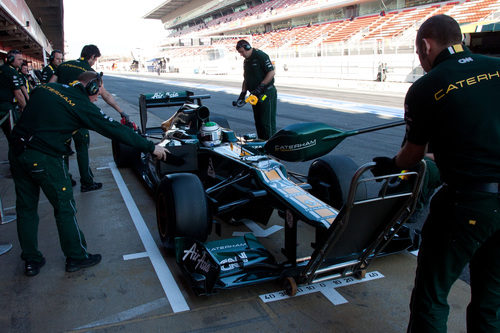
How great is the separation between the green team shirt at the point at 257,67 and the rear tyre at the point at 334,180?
107 inches

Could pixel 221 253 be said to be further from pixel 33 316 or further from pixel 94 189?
pixel 94 189

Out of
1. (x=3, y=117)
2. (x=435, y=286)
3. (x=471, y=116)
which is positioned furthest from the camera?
(x=3, y=117)

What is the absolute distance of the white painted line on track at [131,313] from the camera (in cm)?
286

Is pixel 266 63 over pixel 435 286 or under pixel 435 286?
over

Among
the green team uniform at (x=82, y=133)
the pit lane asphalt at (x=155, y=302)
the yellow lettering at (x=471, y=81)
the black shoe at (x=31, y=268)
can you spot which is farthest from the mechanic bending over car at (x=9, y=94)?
the yellow lettering at (x=471, y=81)

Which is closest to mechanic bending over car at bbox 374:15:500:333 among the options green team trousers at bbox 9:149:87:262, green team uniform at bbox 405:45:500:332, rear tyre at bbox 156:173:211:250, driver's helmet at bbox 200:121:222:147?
green team uniform at bbox 405:45:500:332

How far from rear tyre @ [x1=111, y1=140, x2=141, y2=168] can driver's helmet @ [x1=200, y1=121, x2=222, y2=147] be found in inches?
86.0

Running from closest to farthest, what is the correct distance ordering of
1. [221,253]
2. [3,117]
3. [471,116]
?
1. [471,116]
2. [221,253]
3. [3,117]

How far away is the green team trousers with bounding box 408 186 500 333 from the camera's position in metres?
1.88

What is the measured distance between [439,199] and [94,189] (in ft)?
16.4

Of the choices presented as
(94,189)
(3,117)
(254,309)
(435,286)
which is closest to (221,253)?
(254,309)

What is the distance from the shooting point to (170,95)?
20.5 feet

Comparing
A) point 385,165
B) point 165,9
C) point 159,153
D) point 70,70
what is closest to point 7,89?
point 70,70

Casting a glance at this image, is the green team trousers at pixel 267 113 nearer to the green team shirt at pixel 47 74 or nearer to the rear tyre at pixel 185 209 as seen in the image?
the rear tyre at pixel 185 209
